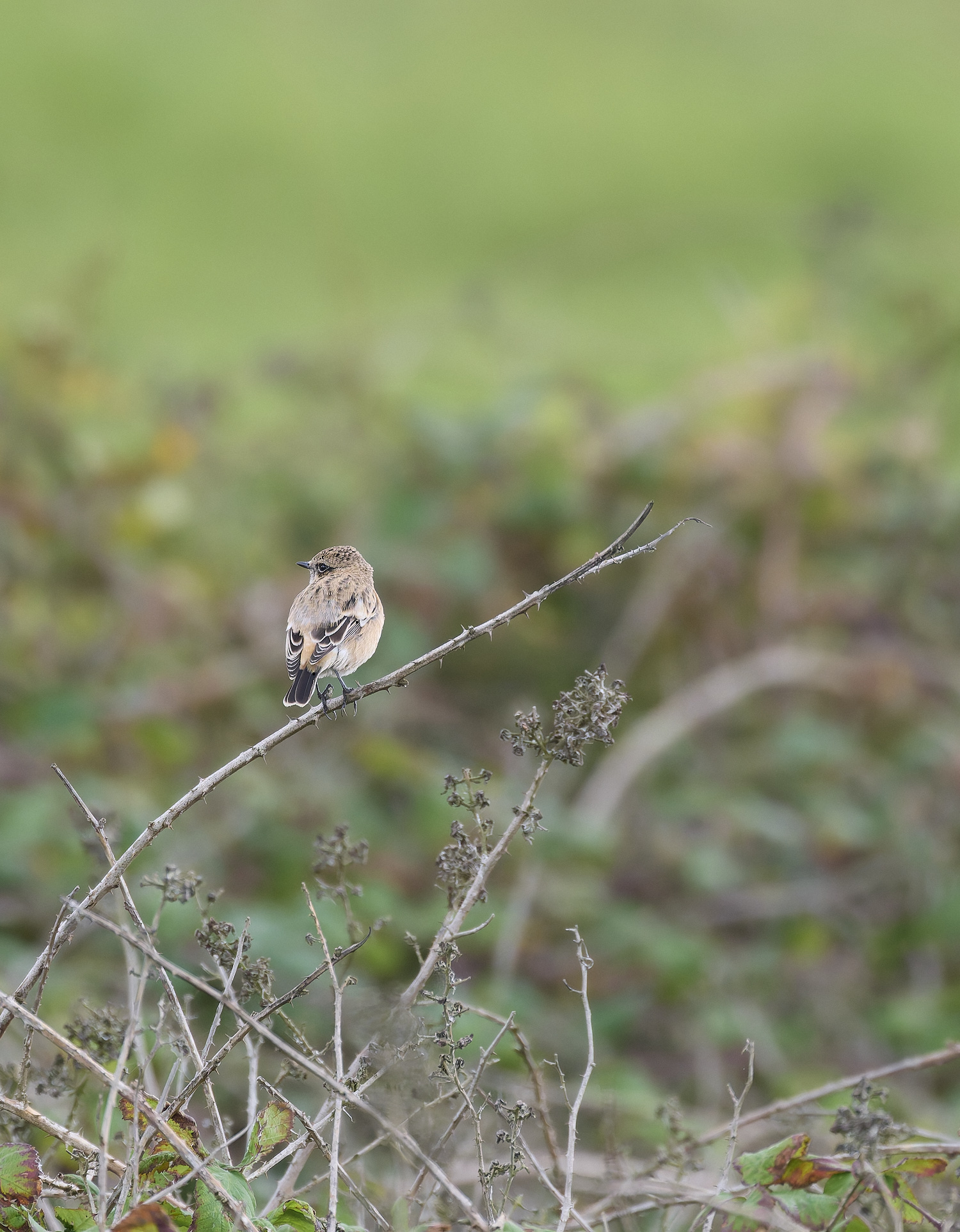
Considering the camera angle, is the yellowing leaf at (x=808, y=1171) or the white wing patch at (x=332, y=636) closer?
the yellowing leaf at (x=808, y=1171)

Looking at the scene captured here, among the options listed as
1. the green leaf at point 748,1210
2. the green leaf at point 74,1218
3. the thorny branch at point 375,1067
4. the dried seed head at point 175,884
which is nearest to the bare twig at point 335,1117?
the thorny branch at point 375,1067

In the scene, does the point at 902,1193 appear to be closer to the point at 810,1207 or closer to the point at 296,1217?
the point at 810,1207

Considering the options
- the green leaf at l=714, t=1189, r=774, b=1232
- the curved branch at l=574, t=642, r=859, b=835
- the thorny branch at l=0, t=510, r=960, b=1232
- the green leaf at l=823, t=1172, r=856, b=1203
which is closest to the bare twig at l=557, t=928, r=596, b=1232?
the thorny branch at l=0, t=510, r=960, b=1232

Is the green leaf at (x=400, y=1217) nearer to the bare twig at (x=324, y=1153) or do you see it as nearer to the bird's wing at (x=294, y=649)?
the bare twig at (x=324, y=1153)

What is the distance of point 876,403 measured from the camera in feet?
16.5

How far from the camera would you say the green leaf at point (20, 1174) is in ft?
3.46

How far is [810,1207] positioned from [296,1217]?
1.53ft

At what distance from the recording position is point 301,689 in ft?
4.20

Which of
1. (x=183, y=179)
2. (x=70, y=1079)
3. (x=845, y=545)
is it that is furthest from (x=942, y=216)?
(x=70, y=1079)

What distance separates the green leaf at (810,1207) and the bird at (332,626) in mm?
621

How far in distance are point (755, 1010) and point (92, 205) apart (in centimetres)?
578

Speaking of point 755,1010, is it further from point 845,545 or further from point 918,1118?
point 845,545

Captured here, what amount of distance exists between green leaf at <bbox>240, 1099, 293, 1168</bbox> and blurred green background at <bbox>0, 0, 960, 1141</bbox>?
0.89 metres

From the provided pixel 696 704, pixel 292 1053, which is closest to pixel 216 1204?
pixel 292 1053
